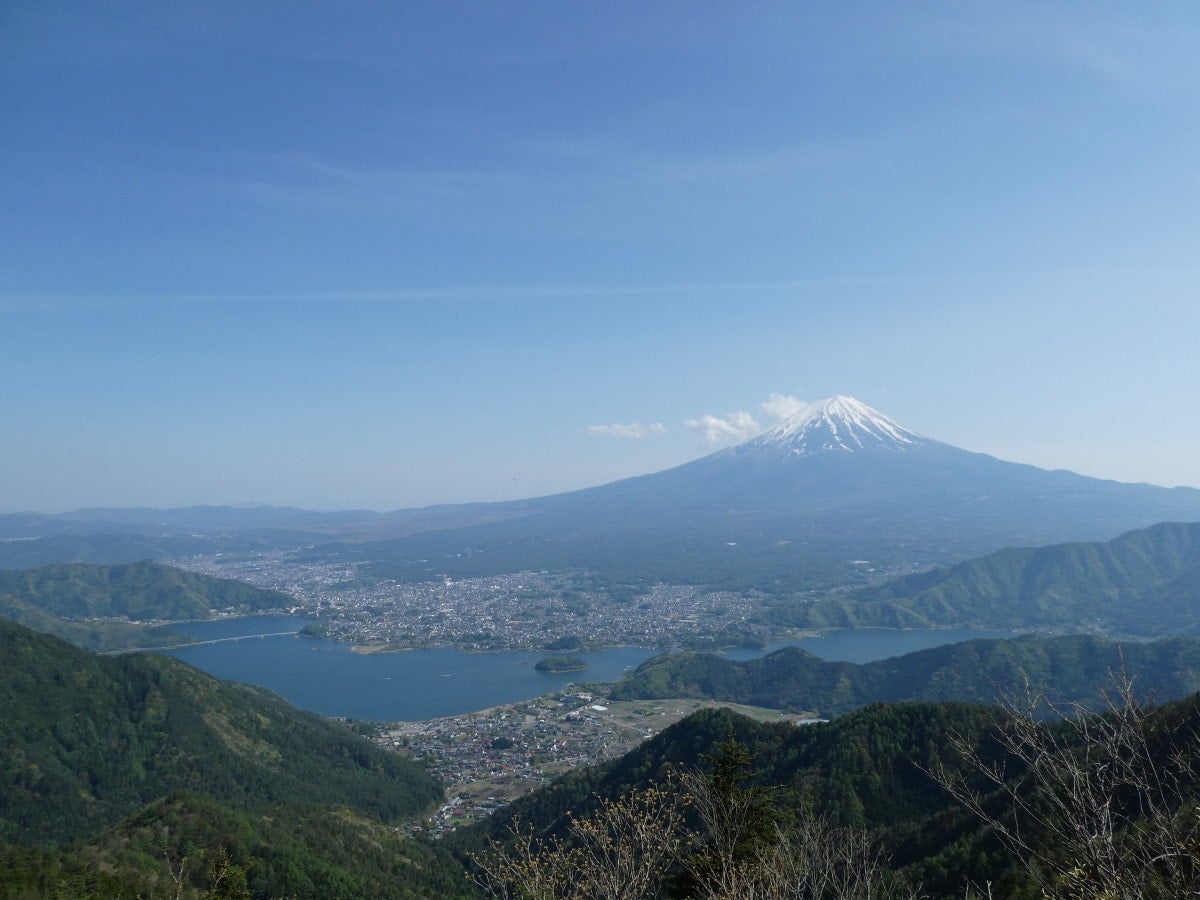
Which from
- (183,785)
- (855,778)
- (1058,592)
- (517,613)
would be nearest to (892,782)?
(855,778)

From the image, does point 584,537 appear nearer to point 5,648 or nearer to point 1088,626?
point 1088,626

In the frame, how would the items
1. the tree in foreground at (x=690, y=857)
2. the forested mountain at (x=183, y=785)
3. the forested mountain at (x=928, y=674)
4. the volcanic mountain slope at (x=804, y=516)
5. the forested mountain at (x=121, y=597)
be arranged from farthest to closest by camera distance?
the volcanic mountain slope at (x=804, y=516) < the forested mountain at (x=121, y=597) < the forested mountain at (x=928, y=674) < the forested mountain at (x=183, y=785) < the tree in foreground at (x=690, y=857)

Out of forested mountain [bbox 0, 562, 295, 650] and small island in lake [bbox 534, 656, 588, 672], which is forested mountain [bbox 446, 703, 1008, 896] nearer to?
small island in lake [bbox 534, 656, 588, 672]

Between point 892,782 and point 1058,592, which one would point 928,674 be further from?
point 1058,592

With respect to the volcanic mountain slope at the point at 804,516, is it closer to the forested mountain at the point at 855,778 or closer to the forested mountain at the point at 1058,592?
the forested mountain at the point at 1058,592

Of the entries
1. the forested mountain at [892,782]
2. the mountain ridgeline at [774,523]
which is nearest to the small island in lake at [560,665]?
the forested mountain at [892,782]

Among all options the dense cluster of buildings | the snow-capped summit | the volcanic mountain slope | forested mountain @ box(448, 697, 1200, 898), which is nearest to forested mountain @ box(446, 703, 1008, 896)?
forested mountain @ box(448, 697, 1200, 898)
